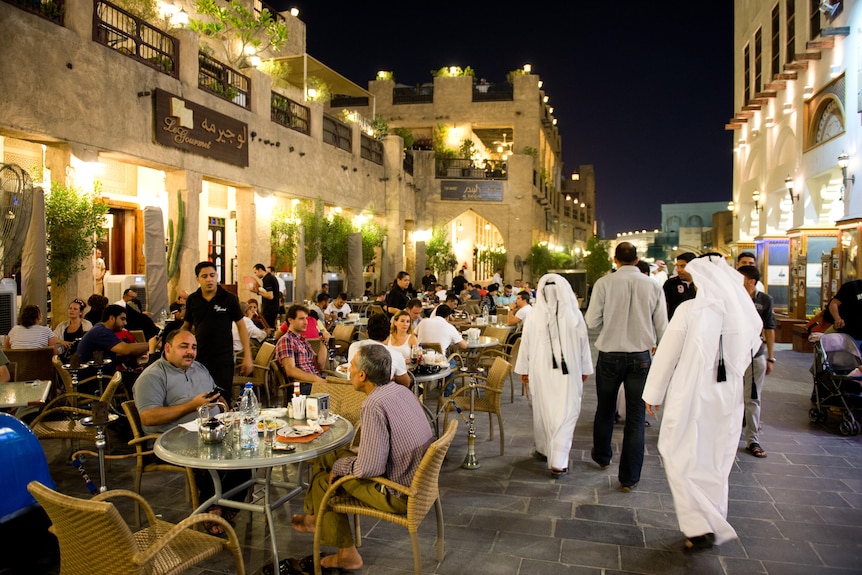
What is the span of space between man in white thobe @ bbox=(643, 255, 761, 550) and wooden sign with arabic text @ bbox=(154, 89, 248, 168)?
1012 cm

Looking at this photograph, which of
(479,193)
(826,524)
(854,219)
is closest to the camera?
(826,524)

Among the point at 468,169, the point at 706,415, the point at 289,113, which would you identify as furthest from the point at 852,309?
the point at 468,169

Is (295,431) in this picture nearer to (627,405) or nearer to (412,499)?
(412,499)

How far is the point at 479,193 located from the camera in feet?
90.9

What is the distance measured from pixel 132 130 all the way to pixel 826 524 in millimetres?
10841

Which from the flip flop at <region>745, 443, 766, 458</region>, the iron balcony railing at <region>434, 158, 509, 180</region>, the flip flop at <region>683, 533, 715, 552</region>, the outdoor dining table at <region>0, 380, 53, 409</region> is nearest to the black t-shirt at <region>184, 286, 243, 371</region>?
the outdoor dining table at <region>0, 380, 53, 409</region>

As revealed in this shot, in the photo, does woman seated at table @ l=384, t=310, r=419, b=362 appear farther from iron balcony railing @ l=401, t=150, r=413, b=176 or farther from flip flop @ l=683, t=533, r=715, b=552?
iron balcony railing @ l=401, t=150, r=413, b=176

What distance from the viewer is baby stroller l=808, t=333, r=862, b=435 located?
640cm

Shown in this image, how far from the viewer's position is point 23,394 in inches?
189

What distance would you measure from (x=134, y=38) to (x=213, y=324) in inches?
297

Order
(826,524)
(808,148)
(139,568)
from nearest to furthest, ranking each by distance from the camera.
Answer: (139,568)
(826,524)
(808,148)

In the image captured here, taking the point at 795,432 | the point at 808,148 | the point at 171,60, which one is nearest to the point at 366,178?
the point at 171,60

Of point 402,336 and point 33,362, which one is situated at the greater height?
point 402,336

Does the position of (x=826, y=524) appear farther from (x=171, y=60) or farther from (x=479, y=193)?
(x=479, y=193)
